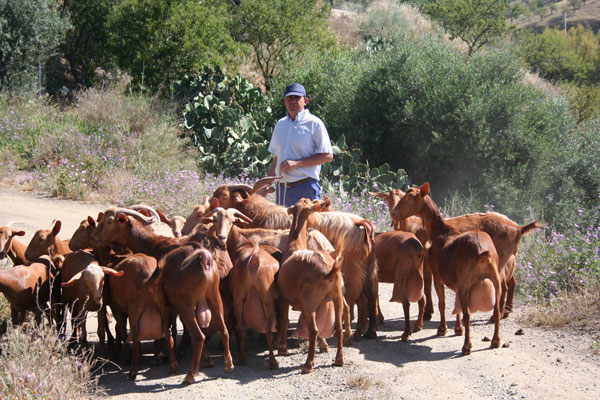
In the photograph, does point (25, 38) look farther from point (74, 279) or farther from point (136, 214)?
point (74, 279)

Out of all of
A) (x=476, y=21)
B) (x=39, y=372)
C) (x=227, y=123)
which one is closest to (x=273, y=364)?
(x=39, y=372)

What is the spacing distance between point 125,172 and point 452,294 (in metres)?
8.01

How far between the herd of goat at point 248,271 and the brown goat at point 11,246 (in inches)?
0.4

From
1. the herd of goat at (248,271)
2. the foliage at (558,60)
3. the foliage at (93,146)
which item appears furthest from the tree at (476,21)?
the herd of goat at (248,271)

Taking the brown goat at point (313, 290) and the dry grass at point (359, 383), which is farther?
the brown goat at point (313, 290)

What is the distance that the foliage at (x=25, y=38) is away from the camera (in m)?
20.7

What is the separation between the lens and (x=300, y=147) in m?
7.97

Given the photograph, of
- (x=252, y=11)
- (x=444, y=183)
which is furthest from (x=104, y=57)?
(x=444, y=183)

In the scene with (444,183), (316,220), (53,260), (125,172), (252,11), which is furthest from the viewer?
(252,11)

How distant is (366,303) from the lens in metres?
7.01

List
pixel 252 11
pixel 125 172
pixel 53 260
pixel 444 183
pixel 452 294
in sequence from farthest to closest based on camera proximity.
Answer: pixel 252 11 → pixel 444 183 → pixel 125 172 → pixel 452 294 → pixel 53 260

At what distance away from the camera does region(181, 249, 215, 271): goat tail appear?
5.76m

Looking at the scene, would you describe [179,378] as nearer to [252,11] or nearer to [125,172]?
[125,172]

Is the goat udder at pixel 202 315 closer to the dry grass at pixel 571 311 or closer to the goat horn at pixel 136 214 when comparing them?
the goat horn at pixel 136 214
